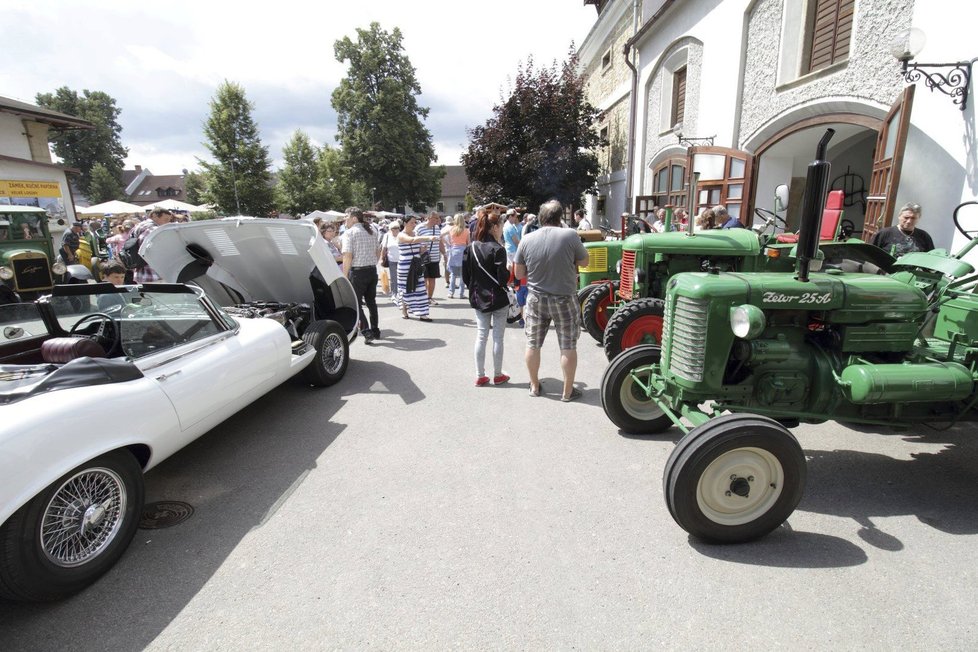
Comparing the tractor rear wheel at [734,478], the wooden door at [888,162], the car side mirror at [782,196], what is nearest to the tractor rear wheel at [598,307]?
the car side mirror at [782,196]

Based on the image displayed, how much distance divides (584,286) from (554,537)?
490cm

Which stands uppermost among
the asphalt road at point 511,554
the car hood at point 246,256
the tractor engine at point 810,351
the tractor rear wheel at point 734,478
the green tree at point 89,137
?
the green tree at point 89,137

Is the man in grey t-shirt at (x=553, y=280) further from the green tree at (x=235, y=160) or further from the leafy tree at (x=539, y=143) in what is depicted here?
the green tree at (x=235, y=160)

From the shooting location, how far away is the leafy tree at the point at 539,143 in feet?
58.1

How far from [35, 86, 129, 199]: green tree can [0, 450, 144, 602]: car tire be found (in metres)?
61.5

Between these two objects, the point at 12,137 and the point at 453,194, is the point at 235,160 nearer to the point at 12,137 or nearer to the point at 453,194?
the point at 12,137

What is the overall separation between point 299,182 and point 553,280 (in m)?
37.4

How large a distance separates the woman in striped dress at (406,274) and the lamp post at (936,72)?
633 cm

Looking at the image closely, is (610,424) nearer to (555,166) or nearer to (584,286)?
(584,286)

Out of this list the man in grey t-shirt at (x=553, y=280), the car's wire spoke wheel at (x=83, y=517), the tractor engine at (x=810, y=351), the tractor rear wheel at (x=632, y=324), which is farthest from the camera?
the tractor rear wheel at (x=632, y=324)

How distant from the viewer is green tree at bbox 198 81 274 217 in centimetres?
3216

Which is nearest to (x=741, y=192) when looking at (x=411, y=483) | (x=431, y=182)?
(x=411, y=483)

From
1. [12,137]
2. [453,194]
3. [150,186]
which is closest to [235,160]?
[12,137]

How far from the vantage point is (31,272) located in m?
8.41
